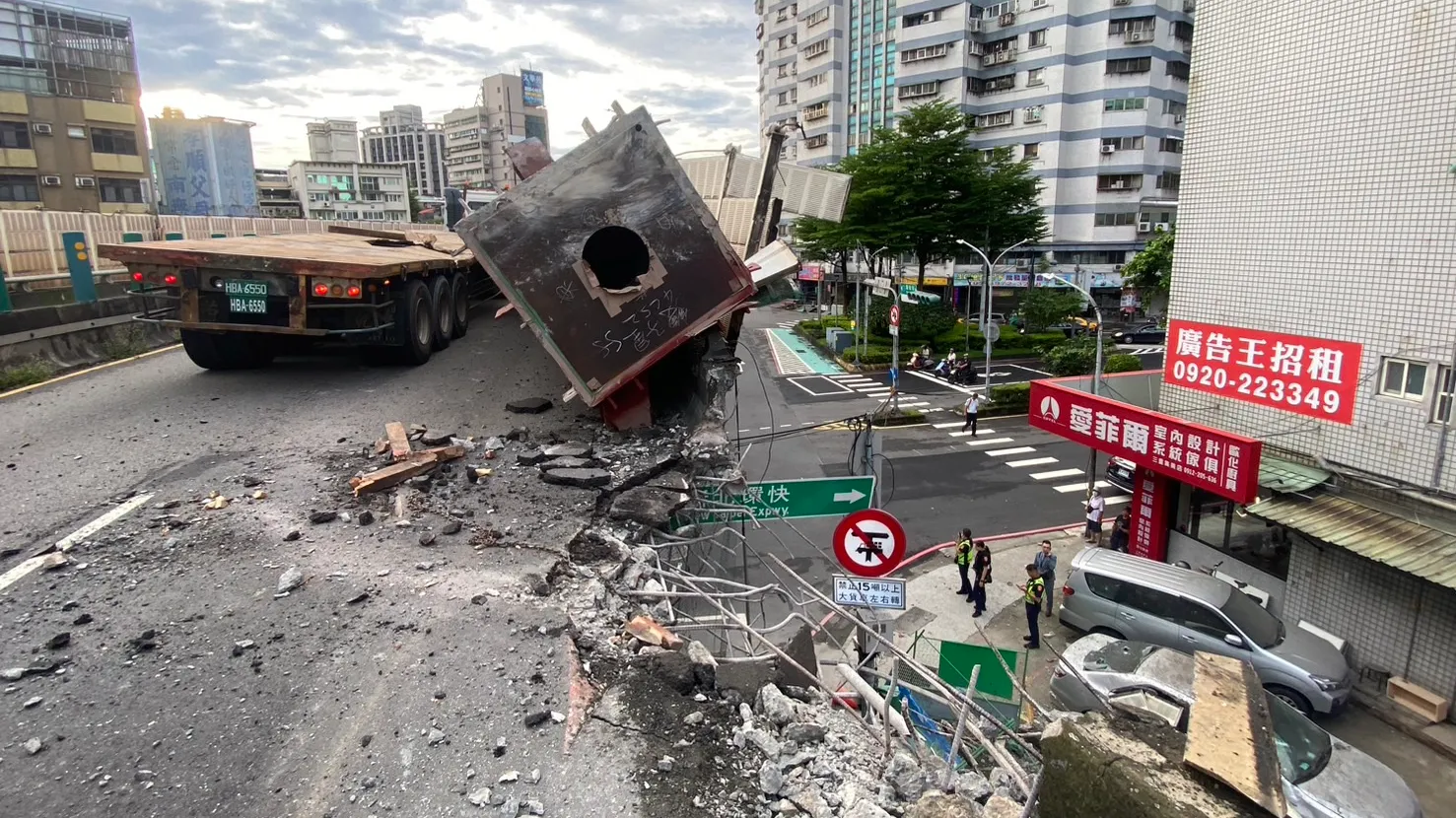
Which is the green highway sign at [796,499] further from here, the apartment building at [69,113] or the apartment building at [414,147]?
the apartment building at [414,147]

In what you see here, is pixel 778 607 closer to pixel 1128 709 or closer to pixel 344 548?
pixel 344 548

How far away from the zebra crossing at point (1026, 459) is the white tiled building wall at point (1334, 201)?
21.5ft

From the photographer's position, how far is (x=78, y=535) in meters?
5.71

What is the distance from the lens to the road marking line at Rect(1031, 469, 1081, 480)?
719 inches

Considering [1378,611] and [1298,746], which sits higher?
[1378,611]

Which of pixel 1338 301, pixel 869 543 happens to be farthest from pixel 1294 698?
pixel 869 543

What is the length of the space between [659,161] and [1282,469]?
28.5ft

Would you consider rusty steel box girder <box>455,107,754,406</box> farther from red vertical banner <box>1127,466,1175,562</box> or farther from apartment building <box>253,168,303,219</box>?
apartment building <box>253,168,303,219</box>

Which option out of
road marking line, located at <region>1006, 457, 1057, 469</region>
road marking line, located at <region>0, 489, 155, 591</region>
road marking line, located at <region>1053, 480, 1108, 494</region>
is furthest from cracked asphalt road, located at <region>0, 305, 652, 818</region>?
road marking line, located at <region>1006, 457, 1057, 469</region>

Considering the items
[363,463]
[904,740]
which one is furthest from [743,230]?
[904,740]

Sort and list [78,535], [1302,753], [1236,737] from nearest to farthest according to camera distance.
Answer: [1236,737] → [78,535] → [1302,753]

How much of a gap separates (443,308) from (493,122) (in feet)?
436

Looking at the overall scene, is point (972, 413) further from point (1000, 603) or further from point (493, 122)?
point (493, 122)

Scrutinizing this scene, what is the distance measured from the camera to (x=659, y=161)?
766 cm
